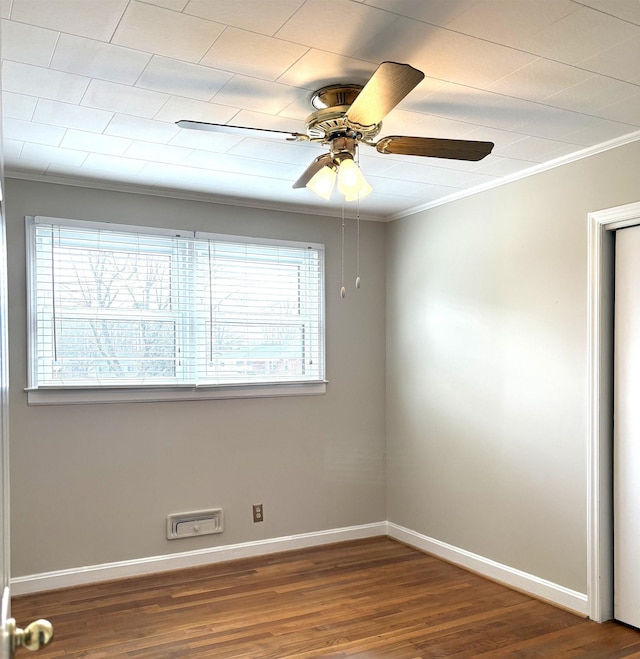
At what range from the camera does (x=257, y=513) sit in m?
4.31

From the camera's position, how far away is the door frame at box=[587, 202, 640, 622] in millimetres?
3242

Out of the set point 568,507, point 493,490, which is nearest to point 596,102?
point 568,507

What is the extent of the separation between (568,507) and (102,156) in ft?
10.00

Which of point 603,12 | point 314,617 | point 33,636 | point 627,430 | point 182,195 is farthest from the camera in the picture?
point 182,195

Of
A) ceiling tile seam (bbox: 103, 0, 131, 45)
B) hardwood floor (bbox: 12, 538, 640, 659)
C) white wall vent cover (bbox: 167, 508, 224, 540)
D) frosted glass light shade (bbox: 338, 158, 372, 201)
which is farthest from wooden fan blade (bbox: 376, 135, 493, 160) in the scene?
white wall vent cover (bbox: 167, 508, 224, 540)

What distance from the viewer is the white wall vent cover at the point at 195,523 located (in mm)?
4035

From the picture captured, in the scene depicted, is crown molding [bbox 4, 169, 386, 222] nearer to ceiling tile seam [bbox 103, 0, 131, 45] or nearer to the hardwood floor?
ceiling tile seam [bbox 103, 0, 131, 45]

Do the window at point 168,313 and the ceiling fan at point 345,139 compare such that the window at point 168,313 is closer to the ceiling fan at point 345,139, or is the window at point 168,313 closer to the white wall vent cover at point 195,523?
the white wall vent cover at point 195,523

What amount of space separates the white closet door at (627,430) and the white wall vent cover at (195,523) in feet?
7.64

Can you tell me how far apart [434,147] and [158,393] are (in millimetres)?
2386

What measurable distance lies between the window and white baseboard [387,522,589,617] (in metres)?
1.25

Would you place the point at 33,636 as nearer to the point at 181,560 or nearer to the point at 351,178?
the point at 351,178

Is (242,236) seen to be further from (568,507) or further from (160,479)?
(568,507)

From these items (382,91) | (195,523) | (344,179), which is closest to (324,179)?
(344,179)
